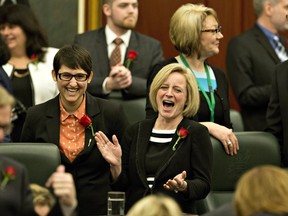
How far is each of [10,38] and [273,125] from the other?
2.00 meters

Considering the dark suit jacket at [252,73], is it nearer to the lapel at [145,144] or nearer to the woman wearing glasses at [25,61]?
the woman wearing glasses at [25,61]

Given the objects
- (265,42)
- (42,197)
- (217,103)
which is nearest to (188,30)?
(217,103)

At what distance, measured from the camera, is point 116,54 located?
7949mm

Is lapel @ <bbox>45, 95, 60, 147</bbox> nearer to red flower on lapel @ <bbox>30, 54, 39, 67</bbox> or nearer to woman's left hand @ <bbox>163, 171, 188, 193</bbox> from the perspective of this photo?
woman's left hand @ <bbox>163, 171, 188, 193</bbox>

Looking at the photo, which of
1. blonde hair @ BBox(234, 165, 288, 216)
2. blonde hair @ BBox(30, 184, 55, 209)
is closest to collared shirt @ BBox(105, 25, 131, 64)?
blonde hair @ BBox(30, 184, 55, 209)

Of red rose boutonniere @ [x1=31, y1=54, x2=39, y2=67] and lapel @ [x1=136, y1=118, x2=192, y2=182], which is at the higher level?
red rose boutonniere @ [x1=31, y1=54, x2=39, y2=67]

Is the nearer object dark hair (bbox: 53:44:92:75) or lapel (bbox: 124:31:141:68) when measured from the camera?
dark hair (bbox: 53:44:92:75)

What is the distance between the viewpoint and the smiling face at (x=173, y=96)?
20.4 ft

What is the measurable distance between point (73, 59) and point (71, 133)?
1.45ft

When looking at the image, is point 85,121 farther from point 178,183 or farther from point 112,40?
point 112,40

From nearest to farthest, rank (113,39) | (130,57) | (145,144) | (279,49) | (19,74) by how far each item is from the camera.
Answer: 1. (145,144)
2. (19,74)
3. (130,57)
4. (113,39)
5. (279,49)

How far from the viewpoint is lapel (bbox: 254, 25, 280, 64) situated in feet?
26.7

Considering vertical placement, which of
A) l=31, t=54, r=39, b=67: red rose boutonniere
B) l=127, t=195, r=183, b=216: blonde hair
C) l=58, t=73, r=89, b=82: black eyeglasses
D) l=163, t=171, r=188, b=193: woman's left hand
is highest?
l=58, t=73, r=89, b=82: black eyeglasses

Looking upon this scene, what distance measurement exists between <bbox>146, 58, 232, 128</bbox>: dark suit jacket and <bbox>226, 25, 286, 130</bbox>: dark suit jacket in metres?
1.00
